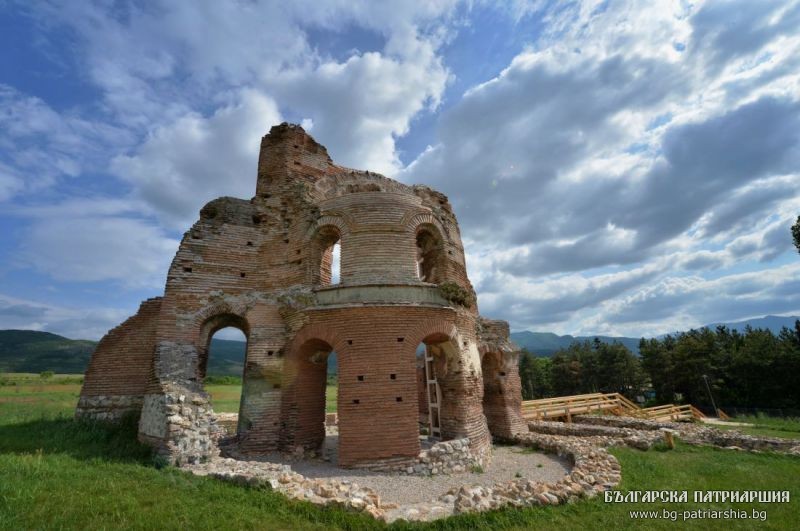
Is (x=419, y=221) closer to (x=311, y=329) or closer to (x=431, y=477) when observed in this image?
(x=311, y=329)

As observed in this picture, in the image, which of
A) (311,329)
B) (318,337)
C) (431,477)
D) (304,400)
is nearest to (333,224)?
(311,329)

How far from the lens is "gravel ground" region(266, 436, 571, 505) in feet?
27.0

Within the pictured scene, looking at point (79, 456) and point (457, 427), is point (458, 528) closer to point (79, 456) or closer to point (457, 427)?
point (457, 427)

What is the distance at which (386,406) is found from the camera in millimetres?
9922

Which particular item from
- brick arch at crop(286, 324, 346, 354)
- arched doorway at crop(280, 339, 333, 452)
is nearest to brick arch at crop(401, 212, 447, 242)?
brick arch at crop(286, 324, 346, 354)

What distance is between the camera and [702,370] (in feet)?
113

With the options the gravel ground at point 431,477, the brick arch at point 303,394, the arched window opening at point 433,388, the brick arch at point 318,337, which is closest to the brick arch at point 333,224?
the brick arch at point 318,337

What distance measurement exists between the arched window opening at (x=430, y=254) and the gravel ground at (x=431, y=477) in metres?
6.10

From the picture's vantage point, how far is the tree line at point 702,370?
3158cm

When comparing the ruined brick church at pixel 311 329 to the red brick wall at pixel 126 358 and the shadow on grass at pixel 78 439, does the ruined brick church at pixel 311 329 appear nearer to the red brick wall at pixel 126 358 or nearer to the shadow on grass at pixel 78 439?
the red brick wall at pixel 126 358

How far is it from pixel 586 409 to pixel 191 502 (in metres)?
20.4

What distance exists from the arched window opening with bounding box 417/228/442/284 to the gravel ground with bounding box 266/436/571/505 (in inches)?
240

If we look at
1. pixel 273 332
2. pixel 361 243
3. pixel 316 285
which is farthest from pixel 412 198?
pixel 273 332

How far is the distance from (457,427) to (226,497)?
6.83m
